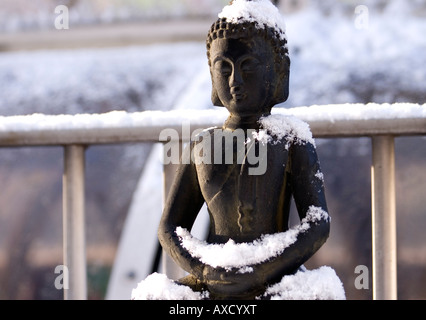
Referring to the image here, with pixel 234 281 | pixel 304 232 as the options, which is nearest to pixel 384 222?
pixel 304 232

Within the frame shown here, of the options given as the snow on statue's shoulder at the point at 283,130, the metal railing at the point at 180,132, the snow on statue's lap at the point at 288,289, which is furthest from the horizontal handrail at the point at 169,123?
the snow on statue's lap at the point at 288,289

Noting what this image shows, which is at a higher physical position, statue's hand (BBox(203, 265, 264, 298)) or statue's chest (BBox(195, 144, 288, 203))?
statue's chest (BBox(195, 144, 288, 203))

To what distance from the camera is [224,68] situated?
1.60 meters

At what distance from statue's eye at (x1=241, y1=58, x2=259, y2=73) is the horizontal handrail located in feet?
1.48

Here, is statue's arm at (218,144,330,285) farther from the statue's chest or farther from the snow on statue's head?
the snow on statue's head

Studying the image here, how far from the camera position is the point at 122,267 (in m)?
2.58

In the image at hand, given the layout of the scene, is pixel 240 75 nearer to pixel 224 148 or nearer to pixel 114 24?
pixel 224 148

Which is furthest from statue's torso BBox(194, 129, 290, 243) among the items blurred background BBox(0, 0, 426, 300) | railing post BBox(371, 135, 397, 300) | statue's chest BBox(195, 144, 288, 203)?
blurred background BBox(0, 0, 426, 300)

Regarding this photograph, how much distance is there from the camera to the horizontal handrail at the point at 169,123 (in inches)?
81.0

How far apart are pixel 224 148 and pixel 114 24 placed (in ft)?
9.10

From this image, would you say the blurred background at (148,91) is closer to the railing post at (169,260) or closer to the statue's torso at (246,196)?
the railing post at (169,260)

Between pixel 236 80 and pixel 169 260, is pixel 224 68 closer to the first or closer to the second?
pixel 236 80

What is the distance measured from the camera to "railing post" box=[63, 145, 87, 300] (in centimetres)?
221
